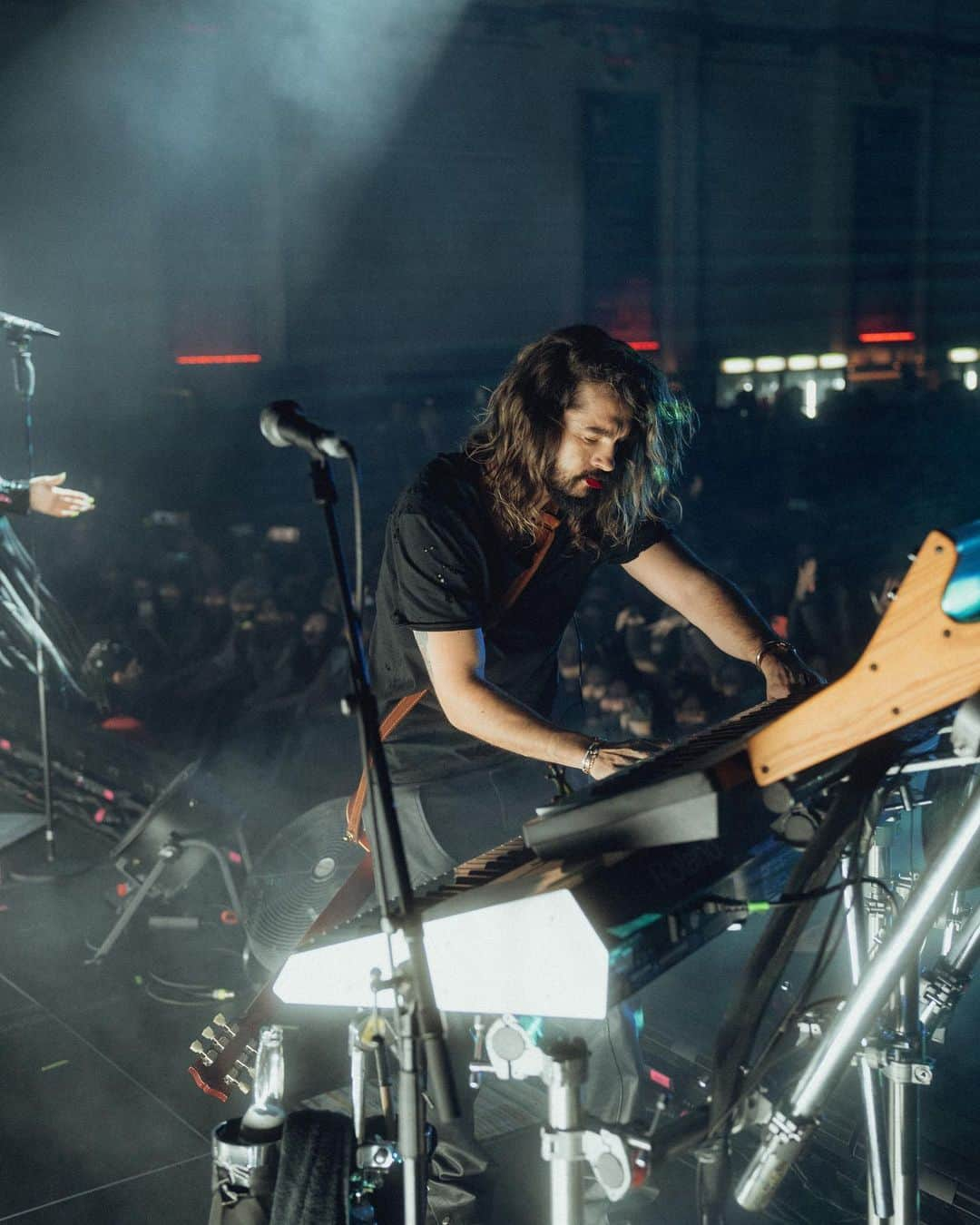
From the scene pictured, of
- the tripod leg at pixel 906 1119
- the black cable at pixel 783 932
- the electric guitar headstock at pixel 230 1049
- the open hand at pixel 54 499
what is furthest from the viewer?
the open hand at pixel 54 499

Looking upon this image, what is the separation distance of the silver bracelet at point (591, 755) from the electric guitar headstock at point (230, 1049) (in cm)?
112

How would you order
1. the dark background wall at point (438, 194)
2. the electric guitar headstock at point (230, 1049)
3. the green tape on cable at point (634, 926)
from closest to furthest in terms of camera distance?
the green tape on cable at point (634, 926) → the electric guitar headstock at point (230, 1049) → the dark background wall at point (438, 194)

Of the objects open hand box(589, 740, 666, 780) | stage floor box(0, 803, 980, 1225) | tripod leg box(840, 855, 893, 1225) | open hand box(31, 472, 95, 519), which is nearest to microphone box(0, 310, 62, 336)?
open hand box(31, 472, 95, 519)

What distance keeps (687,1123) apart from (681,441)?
1.43m

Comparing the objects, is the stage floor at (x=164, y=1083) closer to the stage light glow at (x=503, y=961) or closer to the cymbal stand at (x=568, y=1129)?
the cymbal stand at (x=568, y=1129)

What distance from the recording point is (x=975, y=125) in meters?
20.8

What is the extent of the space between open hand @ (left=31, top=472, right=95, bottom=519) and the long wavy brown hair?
3.41 m

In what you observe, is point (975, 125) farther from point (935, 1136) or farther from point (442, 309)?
point (935, 1136)

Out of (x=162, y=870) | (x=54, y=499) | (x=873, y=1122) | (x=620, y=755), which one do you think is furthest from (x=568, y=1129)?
(x=54, y=499)

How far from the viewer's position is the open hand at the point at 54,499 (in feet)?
18.4

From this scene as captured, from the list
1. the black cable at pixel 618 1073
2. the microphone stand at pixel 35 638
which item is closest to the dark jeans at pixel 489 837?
the black cable at pixel 618 1073

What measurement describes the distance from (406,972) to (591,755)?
49 cm

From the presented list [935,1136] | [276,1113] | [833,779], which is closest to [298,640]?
[935,1136]

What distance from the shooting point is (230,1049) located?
289cm
